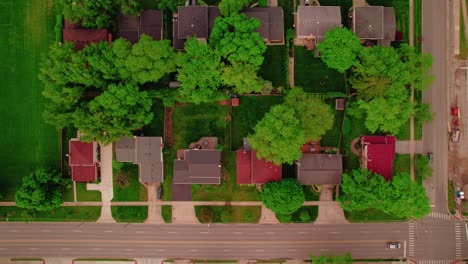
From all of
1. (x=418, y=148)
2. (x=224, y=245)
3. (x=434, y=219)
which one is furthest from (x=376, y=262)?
(x=224, y=245)

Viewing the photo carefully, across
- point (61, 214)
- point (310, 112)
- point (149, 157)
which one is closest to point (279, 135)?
point (310, 112)

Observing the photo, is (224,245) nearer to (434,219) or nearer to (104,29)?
(434,219)

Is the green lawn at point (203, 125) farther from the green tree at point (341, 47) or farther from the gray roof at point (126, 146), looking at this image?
the green tree at point (341, 47)

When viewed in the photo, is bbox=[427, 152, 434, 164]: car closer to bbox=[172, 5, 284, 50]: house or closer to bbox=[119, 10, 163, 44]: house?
bbox=[172, 5, 284, 50]: house

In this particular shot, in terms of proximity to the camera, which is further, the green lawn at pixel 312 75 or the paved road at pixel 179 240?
the paved road at pixel 179 240

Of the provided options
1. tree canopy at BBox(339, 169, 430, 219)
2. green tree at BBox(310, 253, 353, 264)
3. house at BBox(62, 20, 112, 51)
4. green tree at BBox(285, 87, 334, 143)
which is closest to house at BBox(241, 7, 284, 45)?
green tree at BBox(285, 87, 334, 143)

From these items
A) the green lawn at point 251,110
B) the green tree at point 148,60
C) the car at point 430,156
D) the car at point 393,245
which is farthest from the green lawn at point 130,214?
the car at point 430,156

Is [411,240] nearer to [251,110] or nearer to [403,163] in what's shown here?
[403,163]
